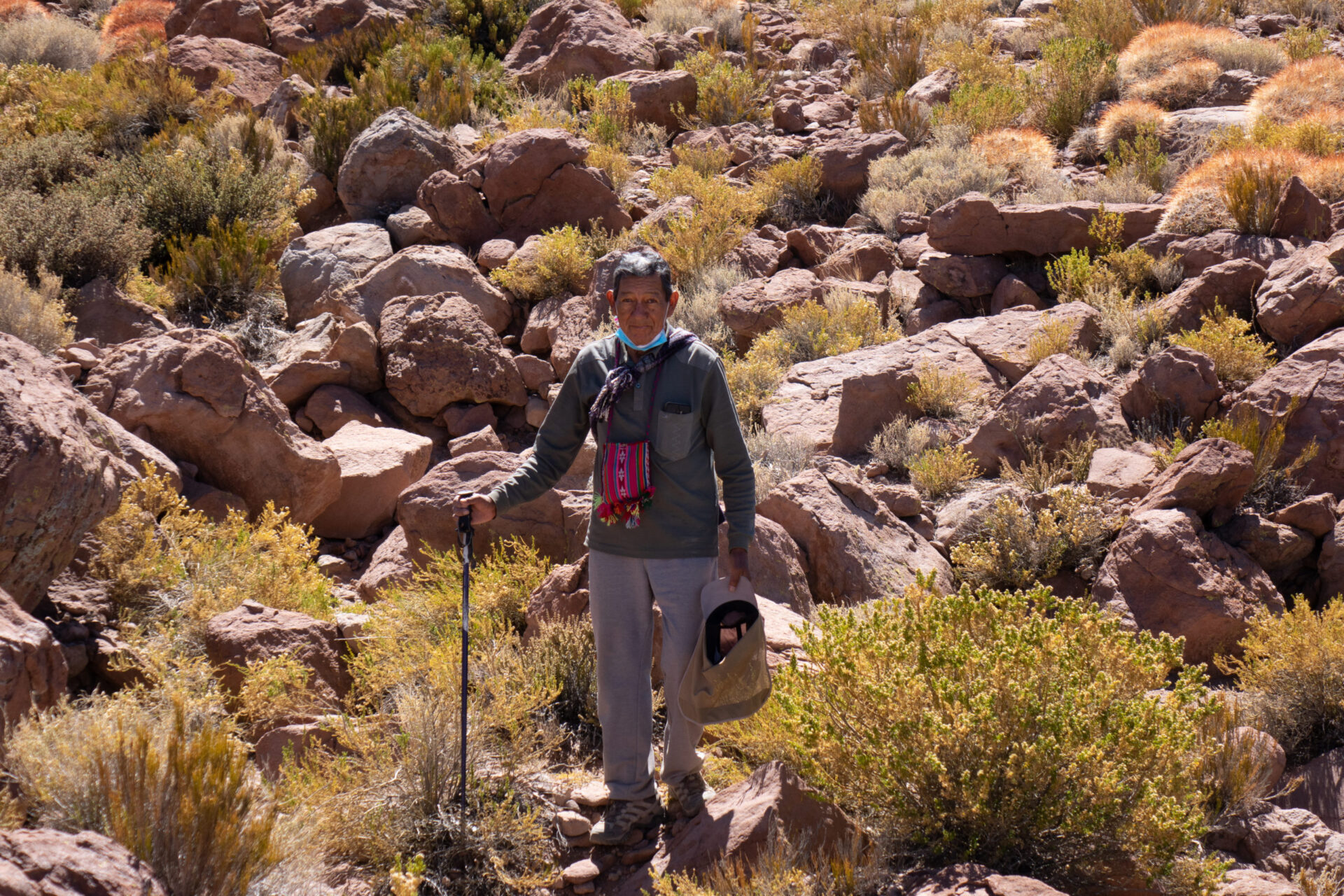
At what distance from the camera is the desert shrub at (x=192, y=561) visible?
5215mm

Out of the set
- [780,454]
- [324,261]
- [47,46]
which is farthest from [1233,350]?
[47,46]

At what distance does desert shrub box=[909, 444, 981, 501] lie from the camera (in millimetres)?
7133

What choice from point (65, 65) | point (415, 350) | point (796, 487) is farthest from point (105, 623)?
point (65, 65)

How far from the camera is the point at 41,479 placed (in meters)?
4.33

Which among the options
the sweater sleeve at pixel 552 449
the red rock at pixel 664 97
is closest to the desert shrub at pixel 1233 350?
the sweater sleeve at pixel 552 449

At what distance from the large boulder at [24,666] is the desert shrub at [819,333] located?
6.24 meters

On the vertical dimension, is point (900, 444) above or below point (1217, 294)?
below

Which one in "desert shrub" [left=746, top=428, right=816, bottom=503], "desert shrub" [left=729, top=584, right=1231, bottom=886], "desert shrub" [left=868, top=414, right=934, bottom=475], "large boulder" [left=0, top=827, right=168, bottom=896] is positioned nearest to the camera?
"large boulder" [left=0, top=827, right=168, bottom=896]

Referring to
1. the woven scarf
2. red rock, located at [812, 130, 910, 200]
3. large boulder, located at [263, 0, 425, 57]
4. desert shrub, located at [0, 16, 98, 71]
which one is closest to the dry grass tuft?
red rock, located at [812, 130, 910, 200]

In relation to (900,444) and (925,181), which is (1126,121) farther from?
(900,444)

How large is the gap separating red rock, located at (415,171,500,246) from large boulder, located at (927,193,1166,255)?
17.1 ft

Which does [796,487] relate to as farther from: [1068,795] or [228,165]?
[228,165]

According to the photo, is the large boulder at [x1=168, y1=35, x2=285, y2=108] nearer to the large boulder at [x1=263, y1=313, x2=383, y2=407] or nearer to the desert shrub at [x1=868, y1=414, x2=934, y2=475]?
the large boulder at [x1=263, y1=313, x2=383, y2=407]

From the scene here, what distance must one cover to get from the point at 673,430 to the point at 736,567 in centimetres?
52
